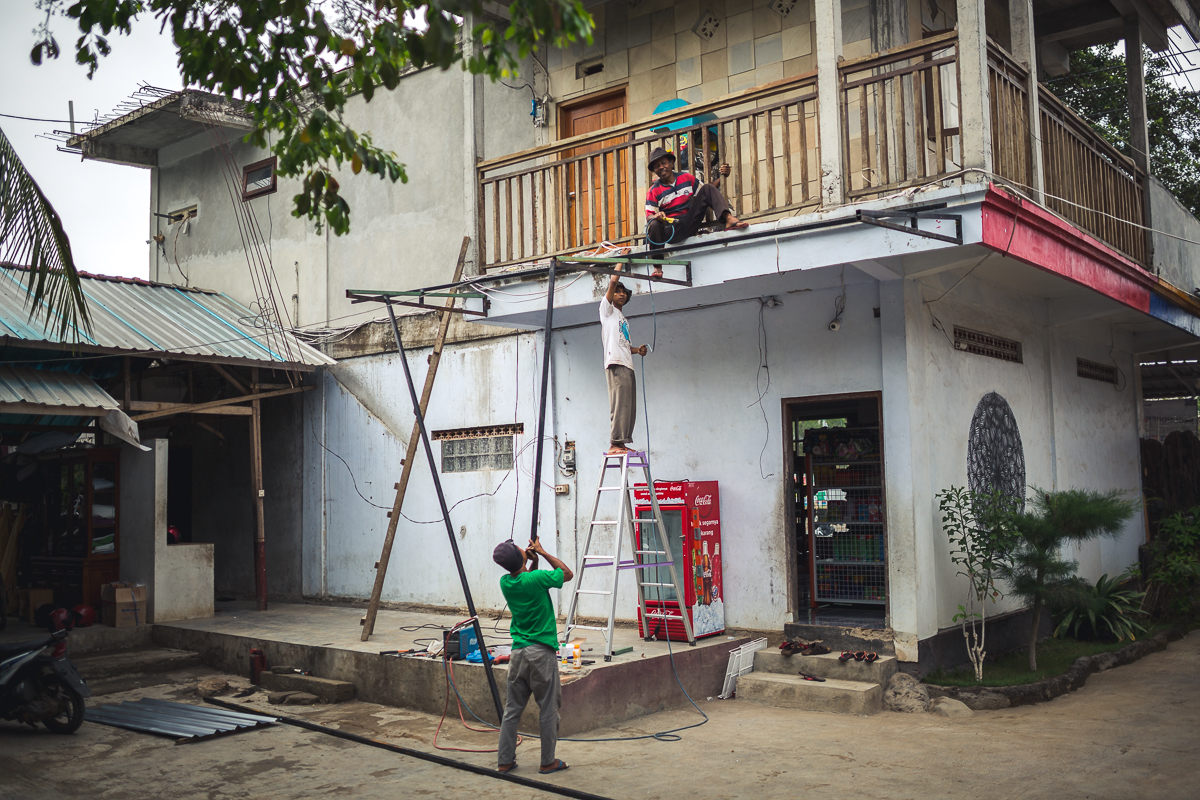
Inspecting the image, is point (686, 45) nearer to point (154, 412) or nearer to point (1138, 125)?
point (1138, 125)

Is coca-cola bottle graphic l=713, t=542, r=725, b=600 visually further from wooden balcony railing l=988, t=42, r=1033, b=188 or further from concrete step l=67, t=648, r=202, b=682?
concrete step l=67, t=648, r=202, b=682

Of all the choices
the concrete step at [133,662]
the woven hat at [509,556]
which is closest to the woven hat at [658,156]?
the woven hat at [509,556]

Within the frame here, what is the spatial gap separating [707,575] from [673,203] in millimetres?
3552

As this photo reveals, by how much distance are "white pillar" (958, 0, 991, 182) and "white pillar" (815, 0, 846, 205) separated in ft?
3.25

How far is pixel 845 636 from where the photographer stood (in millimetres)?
8789

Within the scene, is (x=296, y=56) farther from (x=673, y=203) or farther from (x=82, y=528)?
(x=82, y=528)

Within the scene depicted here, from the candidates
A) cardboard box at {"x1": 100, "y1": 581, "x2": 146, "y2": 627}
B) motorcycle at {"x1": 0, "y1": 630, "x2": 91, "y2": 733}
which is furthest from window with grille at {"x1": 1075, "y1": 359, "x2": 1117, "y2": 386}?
cardboard box at {"x1": 100, "y1": 581, "x2": 146, "y2": 627}

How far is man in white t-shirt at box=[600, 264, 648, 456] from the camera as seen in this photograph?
827 cm

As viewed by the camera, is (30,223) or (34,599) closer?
(30,223)

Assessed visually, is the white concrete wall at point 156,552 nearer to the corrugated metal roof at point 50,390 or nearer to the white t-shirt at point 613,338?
the corrugated metal roof at point 50,390

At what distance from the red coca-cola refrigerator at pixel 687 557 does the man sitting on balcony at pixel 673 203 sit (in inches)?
87.1

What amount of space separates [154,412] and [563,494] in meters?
5.31

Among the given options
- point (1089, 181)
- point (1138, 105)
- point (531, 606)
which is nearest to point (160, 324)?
point (531, 606)

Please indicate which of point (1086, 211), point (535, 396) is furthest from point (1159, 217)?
point (535, 396)
